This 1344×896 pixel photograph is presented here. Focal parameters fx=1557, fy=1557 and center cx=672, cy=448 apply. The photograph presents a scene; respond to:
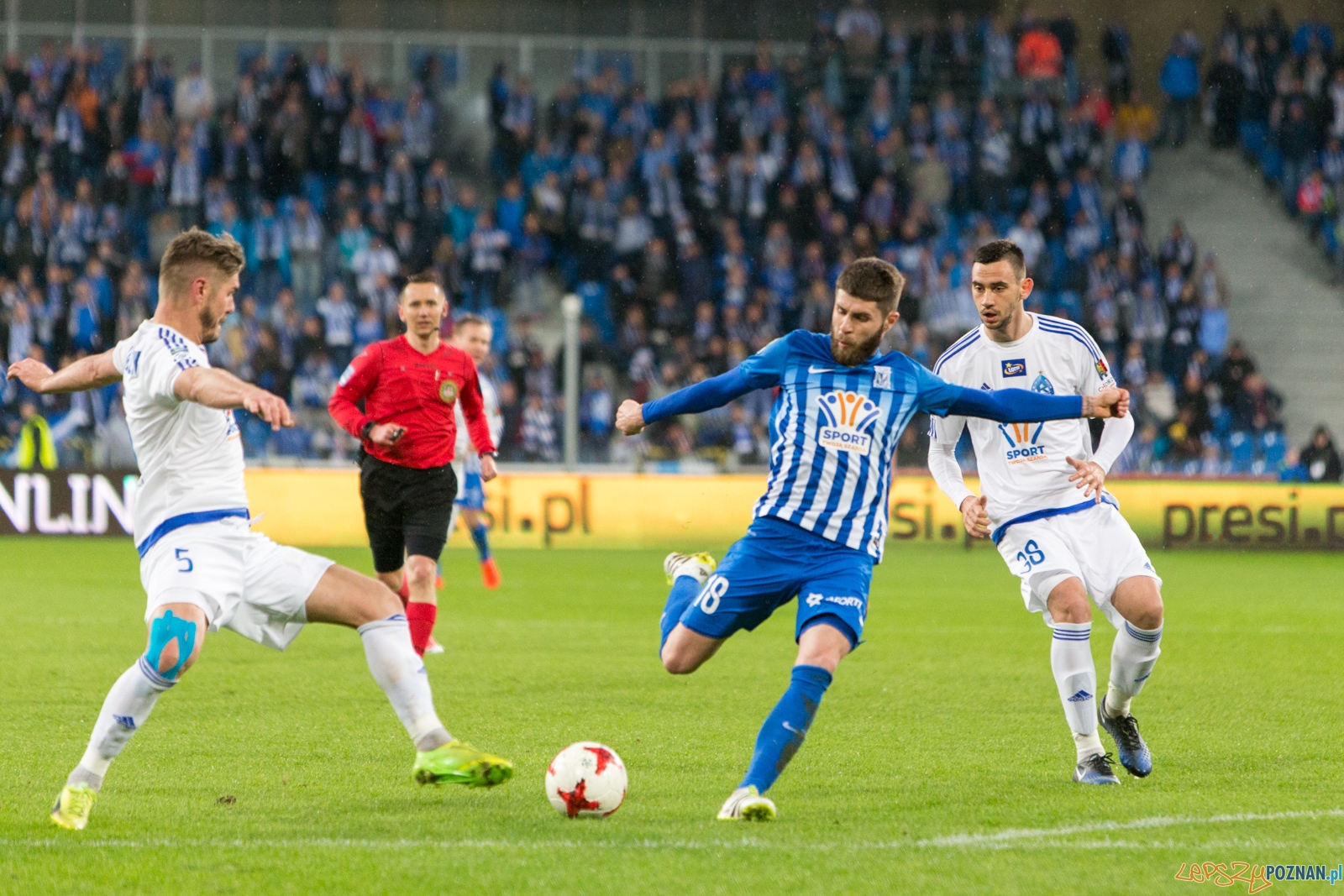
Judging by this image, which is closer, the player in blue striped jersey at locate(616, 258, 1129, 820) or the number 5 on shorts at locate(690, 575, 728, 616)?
the player in blue striped jersey at locate(616, 258, 1129, 820)

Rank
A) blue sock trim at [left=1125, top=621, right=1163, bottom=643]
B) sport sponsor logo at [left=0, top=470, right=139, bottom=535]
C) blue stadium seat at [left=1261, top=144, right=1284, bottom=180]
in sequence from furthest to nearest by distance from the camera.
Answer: blue stadium seat at [left=1261, top=144, right=1284, bottom=180] < sport sponsor logo at [left=0, top=470, right=139, bottom=535] < blue sock trim at [left=1125, top=621, right=1163, bottom=643]

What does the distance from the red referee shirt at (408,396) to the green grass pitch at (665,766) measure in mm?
1295

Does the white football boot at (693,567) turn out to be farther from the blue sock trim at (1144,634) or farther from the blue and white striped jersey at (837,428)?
the blue sock trim at (1144,634)

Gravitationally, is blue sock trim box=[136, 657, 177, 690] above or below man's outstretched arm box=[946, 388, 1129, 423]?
below

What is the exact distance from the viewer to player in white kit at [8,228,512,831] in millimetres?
5059

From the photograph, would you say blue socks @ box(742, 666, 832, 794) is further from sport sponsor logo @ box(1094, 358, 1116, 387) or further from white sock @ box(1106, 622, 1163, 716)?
sport sponsor logo @ box(1094, 358, 1116, 387)

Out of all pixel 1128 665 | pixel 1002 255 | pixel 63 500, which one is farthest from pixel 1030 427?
pixel 63 500

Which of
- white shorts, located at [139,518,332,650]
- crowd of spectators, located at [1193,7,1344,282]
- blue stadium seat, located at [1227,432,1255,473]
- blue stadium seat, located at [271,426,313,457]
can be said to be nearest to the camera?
white shorts, located at [139,518,332,650]

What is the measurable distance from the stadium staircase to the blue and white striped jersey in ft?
60.7

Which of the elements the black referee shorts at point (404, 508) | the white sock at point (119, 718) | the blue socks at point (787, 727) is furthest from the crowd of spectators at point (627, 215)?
the white sock at point (119, 718)

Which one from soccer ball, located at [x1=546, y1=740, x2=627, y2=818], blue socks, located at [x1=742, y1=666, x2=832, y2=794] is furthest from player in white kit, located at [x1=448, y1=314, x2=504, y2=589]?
blue socks, located at [x1=742, y1=666, x2=832, y2=794]

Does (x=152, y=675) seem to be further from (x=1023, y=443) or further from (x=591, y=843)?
(x=1023, y=443)

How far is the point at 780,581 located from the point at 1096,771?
155 centimetres

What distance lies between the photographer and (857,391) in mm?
5527
